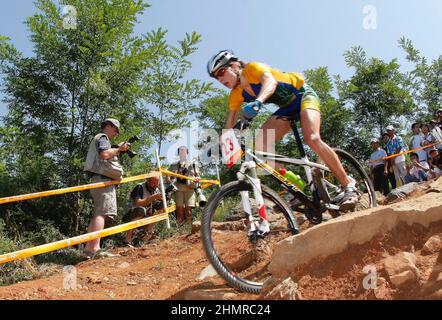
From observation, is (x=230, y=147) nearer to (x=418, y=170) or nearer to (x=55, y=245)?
(x=55, y=245)

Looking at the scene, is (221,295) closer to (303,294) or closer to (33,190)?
(303,294)

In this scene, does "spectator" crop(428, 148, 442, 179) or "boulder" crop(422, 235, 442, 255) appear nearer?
"boulder" crop(422, 235, 442, 255)

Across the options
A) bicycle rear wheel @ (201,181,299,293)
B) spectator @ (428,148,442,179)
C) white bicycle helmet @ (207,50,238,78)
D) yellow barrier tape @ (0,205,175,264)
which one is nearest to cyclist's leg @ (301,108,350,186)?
bicycle rear wheel @ (201,181,299,293)

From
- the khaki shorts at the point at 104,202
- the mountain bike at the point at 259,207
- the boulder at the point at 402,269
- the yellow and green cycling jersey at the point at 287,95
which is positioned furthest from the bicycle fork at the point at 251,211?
the khaki shorts at the point at 104,202

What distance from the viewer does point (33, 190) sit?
9.62 m

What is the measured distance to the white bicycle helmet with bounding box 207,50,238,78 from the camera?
3.69m

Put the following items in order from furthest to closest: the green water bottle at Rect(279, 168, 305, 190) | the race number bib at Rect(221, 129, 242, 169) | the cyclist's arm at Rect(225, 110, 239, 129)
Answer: the cyclist's arm at Rect(225, 110, 239, 129)
the green water bottle at Rect(279, 168, 305, 190)
the race number bib at Rect(221, 129, 242, 169)

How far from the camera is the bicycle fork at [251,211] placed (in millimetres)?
3396

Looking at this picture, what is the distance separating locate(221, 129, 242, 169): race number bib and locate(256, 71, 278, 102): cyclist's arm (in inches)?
15.3

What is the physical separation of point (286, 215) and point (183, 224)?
4215 mm

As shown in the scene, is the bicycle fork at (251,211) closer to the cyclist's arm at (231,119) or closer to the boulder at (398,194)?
the cyclist's arm at (231,119)

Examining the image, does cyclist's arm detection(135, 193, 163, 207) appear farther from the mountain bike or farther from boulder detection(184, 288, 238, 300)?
boulder detection(184, 288, 238, 300)

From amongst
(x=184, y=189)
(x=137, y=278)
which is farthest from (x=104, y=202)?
(x=184, y=189)
